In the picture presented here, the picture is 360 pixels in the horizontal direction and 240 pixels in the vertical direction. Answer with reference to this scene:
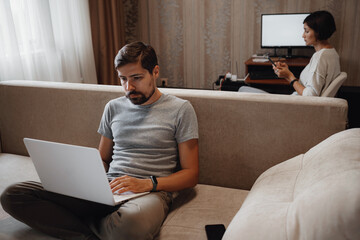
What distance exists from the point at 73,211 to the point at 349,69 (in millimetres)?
3528

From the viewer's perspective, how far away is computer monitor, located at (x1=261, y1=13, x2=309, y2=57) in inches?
147

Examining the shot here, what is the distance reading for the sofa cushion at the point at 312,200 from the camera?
0.82m

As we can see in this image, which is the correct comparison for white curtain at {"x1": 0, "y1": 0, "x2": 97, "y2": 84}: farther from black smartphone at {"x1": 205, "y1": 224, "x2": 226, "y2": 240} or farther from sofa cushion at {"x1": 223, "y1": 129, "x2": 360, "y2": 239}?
sofa cushion at {"x1": 223, "y1": 129, "x2": 360, "y2": 239}

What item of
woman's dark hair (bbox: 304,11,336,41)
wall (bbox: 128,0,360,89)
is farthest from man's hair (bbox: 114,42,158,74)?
wall (bbox: 128,0,360,89)

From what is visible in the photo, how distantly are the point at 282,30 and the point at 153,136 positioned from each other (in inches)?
112

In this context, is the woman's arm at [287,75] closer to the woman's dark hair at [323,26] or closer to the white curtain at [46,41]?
the woman's dark hair at [323,26]

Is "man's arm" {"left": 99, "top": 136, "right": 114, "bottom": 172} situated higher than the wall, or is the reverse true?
the wall

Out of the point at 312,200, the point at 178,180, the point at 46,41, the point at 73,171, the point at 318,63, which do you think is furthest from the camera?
the point at 46,41

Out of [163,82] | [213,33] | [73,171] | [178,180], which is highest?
[213,33]

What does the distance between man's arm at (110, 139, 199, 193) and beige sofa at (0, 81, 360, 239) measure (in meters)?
0.11

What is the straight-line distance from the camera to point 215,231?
1223mm

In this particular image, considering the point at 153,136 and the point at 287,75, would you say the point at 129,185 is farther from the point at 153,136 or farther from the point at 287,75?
the point at 287,75

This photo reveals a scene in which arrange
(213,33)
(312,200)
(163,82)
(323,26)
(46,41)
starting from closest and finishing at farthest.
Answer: (312,200) → (323,26) → (46,41) → (213,33) → (163,82)

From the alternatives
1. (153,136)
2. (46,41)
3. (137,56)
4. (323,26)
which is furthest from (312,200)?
(46,41)
